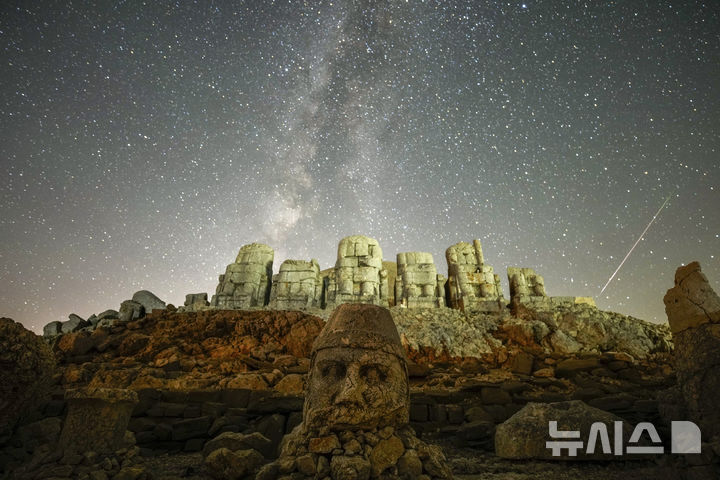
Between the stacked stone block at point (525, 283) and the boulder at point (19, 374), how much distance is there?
1811 centimetres

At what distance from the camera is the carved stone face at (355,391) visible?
3.76 m

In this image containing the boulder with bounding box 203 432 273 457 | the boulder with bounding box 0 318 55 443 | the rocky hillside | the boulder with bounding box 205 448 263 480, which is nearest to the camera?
the boulder with bounding box 205 448 263 480

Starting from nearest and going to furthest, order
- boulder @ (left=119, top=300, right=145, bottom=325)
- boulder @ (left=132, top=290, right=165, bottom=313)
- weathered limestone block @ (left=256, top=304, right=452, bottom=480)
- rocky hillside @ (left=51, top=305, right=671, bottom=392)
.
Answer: weathered limestone block @ (left=256, top=304, right=452, bottom=480) < rocky hillside @ (left=51, top=305, right=671, bottom=392) < boulder @ (left=119, top=300, right=145, bottom=325) < boulder @ (left=132, top=290, right=165, bottom=313)

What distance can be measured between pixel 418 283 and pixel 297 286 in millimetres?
6507

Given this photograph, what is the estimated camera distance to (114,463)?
4520 mm

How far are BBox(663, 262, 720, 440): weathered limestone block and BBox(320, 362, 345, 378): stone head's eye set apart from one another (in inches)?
190

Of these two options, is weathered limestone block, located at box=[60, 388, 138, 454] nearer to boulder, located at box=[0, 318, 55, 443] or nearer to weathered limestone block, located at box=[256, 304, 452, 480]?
boulder, located at box=[0, 318, 55, 443]

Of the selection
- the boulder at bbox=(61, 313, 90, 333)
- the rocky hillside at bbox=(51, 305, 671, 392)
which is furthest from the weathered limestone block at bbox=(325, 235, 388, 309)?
the boulder at bbox=(61, 313, 90, 333)

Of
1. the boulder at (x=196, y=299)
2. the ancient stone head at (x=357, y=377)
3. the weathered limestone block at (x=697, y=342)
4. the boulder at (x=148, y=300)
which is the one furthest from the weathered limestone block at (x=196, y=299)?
the weathered limestone block at (x=697, y=342)

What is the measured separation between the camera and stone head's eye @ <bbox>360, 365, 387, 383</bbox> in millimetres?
3987

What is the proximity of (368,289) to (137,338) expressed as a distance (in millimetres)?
10305

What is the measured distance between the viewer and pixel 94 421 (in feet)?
16.3

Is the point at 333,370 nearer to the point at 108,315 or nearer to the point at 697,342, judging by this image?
the point at 697,342

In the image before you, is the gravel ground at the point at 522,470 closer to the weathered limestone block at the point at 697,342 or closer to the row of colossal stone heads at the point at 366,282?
the weathered limestone block at the point at 697,342
